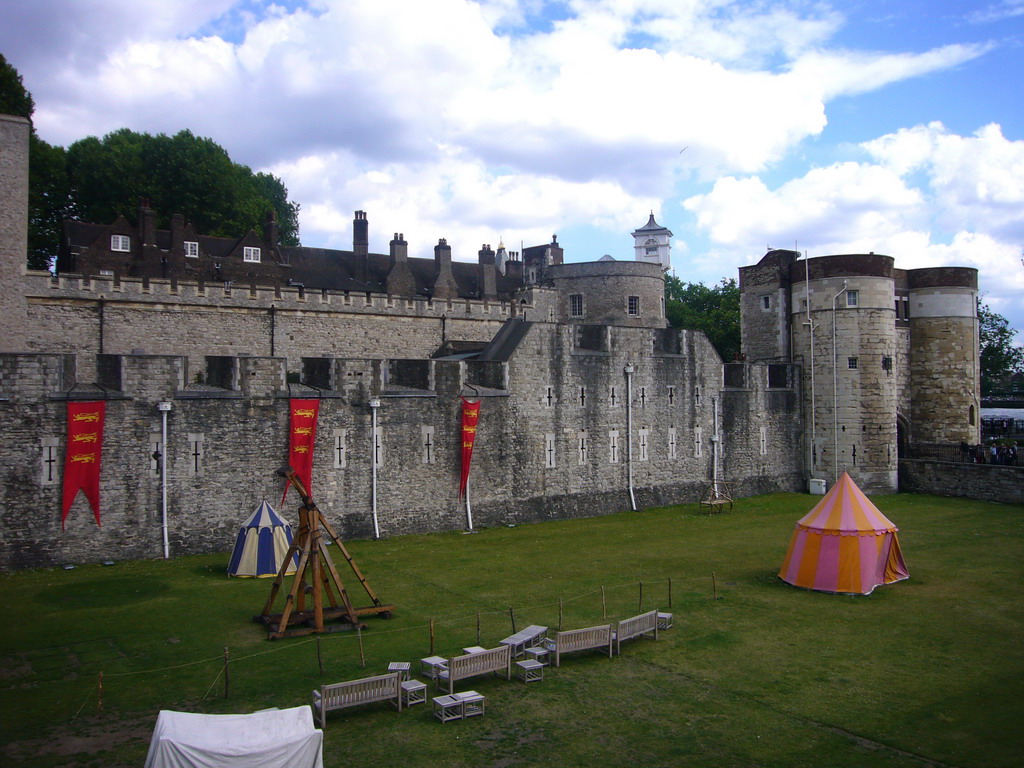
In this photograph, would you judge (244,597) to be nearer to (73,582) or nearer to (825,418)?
(73,582)

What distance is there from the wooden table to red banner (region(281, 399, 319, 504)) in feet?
38.6

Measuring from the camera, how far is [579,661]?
43.6 ft

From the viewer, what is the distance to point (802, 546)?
18.5 meters

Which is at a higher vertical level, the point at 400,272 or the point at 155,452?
the point at 400,272

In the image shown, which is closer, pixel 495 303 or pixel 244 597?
pixel 244 597

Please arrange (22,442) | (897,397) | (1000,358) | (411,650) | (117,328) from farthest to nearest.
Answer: (1000,358)
(897,397)
(117,328)
(22,442)
(411,650)

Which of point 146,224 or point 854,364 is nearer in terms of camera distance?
point 854,364

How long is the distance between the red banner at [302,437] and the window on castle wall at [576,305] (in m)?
25.0

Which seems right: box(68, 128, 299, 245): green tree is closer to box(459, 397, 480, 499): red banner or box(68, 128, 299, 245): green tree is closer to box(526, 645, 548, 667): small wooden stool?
box(459, 397, 480, 499): red banner

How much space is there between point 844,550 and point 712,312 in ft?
142

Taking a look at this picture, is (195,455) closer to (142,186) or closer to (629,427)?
(629,427)

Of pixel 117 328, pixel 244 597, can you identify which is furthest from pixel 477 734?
pixel 117 328

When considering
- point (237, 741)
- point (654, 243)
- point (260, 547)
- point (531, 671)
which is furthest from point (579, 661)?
point (654, 243)

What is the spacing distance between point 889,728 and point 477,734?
18.2 feet
